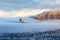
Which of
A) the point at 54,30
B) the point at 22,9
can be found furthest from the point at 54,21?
the point at 22,9

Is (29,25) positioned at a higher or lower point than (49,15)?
lower

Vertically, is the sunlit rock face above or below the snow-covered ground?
above

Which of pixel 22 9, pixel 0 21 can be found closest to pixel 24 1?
pixel 22 9

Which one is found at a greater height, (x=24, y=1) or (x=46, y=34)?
(x=24, y=1)

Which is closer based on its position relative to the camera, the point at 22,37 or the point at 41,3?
the point at 22,37

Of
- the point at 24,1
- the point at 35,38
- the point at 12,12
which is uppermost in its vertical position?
the point at 24,1

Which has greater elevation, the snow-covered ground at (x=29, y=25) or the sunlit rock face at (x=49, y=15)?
the sunlit rock face at (x=49, y=15)

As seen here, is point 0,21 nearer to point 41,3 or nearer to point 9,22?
point 9,22
